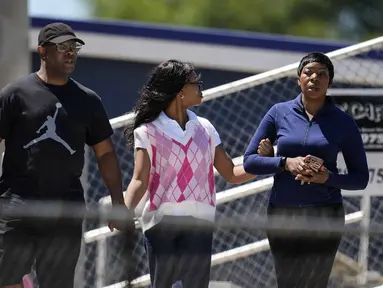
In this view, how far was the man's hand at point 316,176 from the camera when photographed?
238 inches

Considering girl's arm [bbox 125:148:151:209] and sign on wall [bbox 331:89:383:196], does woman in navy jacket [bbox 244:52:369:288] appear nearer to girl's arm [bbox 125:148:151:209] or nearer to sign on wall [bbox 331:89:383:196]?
girl's arm [bbox 125:148:151:209]

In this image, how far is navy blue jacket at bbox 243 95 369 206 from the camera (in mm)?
6184

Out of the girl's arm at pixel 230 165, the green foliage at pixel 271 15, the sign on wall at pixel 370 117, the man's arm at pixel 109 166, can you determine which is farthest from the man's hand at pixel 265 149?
the green foliage at pixel 271 15

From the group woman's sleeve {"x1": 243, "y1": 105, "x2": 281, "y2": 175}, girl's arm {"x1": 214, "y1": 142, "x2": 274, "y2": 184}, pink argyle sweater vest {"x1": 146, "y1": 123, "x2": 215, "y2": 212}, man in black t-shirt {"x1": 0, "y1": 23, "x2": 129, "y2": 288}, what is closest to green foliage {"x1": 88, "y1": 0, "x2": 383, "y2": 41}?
girl's arm {"x1": 214, "y1": 142, "x2": 274, "y2": 184}

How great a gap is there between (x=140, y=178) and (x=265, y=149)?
70cm

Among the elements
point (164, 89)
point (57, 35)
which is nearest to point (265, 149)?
point (164, 89)

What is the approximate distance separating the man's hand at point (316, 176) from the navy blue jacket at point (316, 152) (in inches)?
2.5

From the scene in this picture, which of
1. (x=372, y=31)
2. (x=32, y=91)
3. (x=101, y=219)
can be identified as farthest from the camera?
(x=372, y=31)

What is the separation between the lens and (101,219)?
4.53 metres

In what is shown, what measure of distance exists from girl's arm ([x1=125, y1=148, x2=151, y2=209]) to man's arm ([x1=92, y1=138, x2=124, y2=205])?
0.17 metres

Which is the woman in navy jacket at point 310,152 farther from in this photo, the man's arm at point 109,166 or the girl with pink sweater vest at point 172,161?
the man's arm at point 109,166

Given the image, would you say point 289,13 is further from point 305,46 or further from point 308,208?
point 308,208

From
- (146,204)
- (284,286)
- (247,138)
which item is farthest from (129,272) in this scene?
(247,138)

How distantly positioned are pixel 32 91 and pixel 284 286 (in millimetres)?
1698
